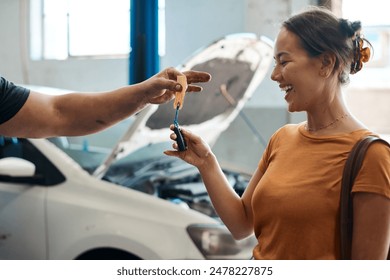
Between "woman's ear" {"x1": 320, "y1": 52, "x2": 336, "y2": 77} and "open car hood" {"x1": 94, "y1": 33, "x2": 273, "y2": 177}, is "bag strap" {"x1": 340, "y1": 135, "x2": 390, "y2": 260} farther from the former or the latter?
"open car hood" {"x1": 94, "y1": 33, "x2": 273, "y2": 177}

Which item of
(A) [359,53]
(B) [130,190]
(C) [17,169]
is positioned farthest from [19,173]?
(A) [359,53]

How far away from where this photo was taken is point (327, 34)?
1.10 m

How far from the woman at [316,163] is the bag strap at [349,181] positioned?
0.01 m

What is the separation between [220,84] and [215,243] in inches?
27.6

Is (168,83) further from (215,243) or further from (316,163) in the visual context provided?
(215,243)

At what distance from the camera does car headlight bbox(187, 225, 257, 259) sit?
194 centimetres

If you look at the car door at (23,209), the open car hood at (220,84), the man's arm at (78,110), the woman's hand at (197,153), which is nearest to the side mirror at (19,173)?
the car door at (23,209)

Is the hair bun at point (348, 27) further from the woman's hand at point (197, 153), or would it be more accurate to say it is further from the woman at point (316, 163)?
the woman's hand at point (197, 153)

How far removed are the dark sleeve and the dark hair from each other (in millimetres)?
755

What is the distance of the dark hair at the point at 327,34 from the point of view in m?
1.10

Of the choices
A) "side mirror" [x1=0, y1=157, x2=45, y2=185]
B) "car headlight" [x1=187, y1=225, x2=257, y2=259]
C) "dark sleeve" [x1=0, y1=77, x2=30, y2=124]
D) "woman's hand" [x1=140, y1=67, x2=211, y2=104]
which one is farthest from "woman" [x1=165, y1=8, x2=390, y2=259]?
"side mirror" [x1=0, y1=157, x2=45, y2=185]

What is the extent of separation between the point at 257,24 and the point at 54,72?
3.45ft
